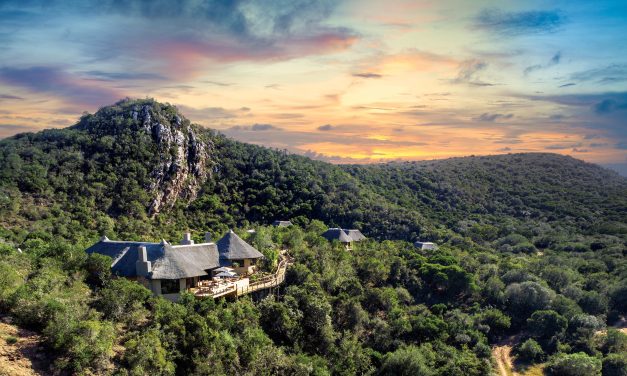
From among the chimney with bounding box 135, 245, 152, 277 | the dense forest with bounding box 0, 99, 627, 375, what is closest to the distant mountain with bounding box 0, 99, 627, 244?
the dense forest with bounding box 0, 99, 627, 375

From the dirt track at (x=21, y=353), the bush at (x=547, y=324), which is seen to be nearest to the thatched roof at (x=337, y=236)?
the bush at (x=547, y=324)

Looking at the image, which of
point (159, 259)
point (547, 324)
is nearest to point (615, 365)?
point (547, 324)

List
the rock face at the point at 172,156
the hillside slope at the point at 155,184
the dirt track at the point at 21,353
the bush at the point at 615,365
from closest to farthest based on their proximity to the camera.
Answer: the dirt track at the point at 21,353
the bush at the point at 615,365
the hillside slope at the point at 155,184
the rock face at the point at 172,156

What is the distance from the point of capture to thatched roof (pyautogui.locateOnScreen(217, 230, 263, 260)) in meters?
32.3

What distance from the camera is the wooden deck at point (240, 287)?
2662 centimetres

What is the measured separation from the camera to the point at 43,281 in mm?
21531

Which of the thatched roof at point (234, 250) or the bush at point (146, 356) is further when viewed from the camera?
the thatched roof at point (234, 250)

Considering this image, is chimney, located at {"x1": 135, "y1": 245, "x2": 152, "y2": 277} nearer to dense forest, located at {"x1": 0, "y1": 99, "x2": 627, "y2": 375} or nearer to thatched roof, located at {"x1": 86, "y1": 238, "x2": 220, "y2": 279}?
thatched roof, located at {"x1": 86, "y1": 238, "x2": 220, "y2": 279}

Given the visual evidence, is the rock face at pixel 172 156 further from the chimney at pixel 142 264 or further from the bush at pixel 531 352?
the bush at pixel 531 352

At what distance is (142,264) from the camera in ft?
85.7

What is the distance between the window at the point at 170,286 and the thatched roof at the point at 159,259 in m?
0.57

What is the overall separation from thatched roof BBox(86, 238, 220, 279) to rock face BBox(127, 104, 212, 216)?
35.7m

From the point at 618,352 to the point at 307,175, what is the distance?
169 feet

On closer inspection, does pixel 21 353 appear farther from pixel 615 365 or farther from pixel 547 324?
pixel 615 365
